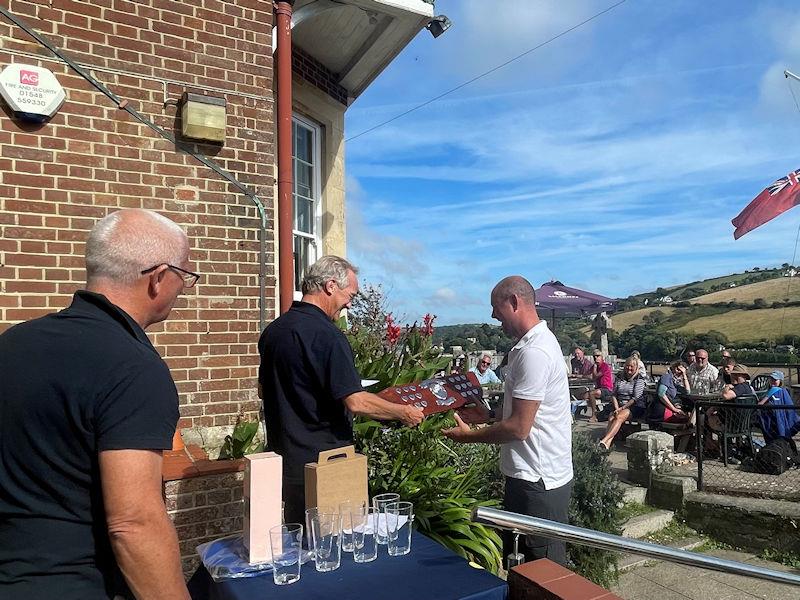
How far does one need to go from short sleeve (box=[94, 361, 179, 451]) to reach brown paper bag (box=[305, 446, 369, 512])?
2.50ft

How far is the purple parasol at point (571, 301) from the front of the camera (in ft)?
53.2

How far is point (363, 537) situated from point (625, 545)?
87 cm

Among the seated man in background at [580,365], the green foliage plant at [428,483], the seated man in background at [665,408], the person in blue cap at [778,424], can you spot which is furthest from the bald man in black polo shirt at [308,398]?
the seated man in background at [580,365]

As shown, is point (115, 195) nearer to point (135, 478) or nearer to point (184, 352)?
point (184, 352)

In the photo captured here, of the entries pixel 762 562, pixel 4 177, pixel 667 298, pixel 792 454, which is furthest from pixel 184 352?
pixel 667 298

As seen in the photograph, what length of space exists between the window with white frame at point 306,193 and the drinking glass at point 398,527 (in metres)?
4.40

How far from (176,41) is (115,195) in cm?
117

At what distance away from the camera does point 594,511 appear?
16.1 feet

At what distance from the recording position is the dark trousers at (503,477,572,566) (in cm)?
296

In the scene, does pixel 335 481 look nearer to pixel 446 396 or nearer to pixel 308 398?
pixel 308 398

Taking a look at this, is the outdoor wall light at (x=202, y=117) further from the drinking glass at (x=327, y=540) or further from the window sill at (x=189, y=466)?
the drinking glass at (x=327, y=540)

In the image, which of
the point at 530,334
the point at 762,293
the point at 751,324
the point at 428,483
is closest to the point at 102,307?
the point at 530,334

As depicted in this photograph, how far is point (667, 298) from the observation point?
4972 cm

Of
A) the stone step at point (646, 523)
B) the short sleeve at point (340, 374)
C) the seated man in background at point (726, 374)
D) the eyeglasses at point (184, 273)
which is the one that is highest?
the eyeglasses at point (184, 273)
